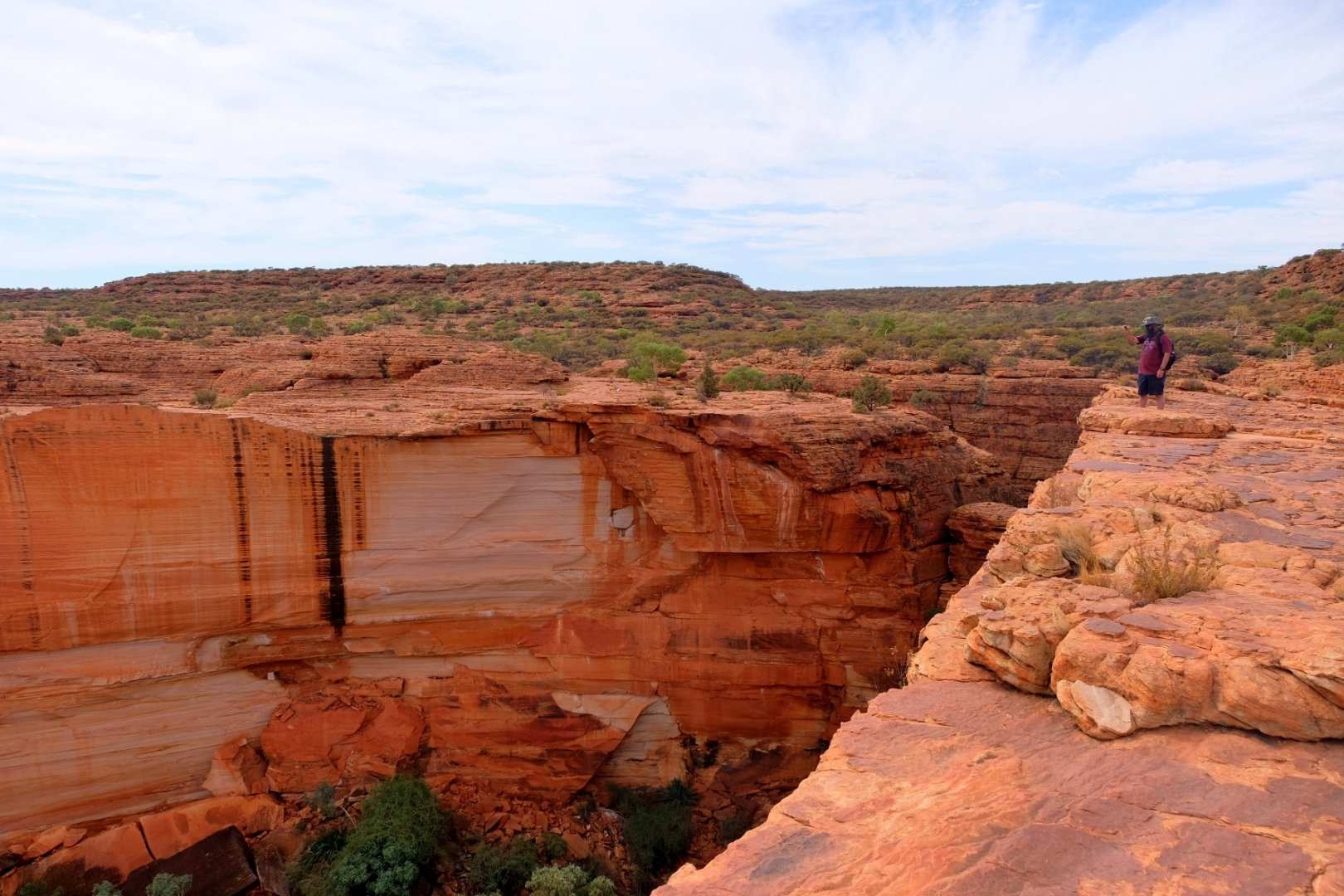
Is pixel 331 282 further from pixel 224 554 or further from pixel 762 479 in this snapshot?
pixel 762 479

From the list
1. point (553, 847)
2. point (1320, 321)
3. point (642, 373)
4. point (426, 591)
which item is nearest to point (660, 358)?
point (642, 373)

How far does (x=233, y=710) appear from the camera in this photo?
10.6 metres

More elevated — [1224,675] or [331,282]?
[331,282]

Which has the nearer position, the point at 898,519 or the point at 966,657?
the point at 966,657

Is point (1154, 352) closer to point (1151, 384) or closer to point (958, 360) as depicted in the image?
point (1151, 384)

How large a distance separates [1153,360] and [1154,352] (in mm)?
133

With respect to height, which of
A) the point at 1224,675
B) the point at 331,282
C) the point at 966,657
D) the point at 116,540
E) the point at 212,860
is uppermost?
the point at 331,282

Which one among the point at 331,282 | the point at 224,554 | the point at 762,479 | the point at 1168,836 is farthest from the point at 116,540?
the point at 331,282

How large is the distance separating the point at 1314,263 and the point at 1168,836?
3674 centimetres

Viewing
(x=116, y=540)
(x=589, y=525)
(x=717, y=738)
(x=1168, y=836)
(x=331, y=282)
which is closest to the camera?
(x=1168, y=836)

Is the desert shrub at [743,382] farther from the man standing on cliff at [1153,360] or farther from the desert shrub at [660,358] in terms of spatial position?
the man standing on cliff at [1153,360]

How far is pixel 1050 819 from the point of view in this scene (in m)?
2.43

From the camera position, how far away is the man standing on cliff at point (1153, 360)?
8992 mm

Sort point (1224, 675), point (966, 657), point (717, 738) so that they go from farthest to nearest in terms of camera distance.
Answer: point (717, 738) < point (966, 657) < point (1224, 675)
